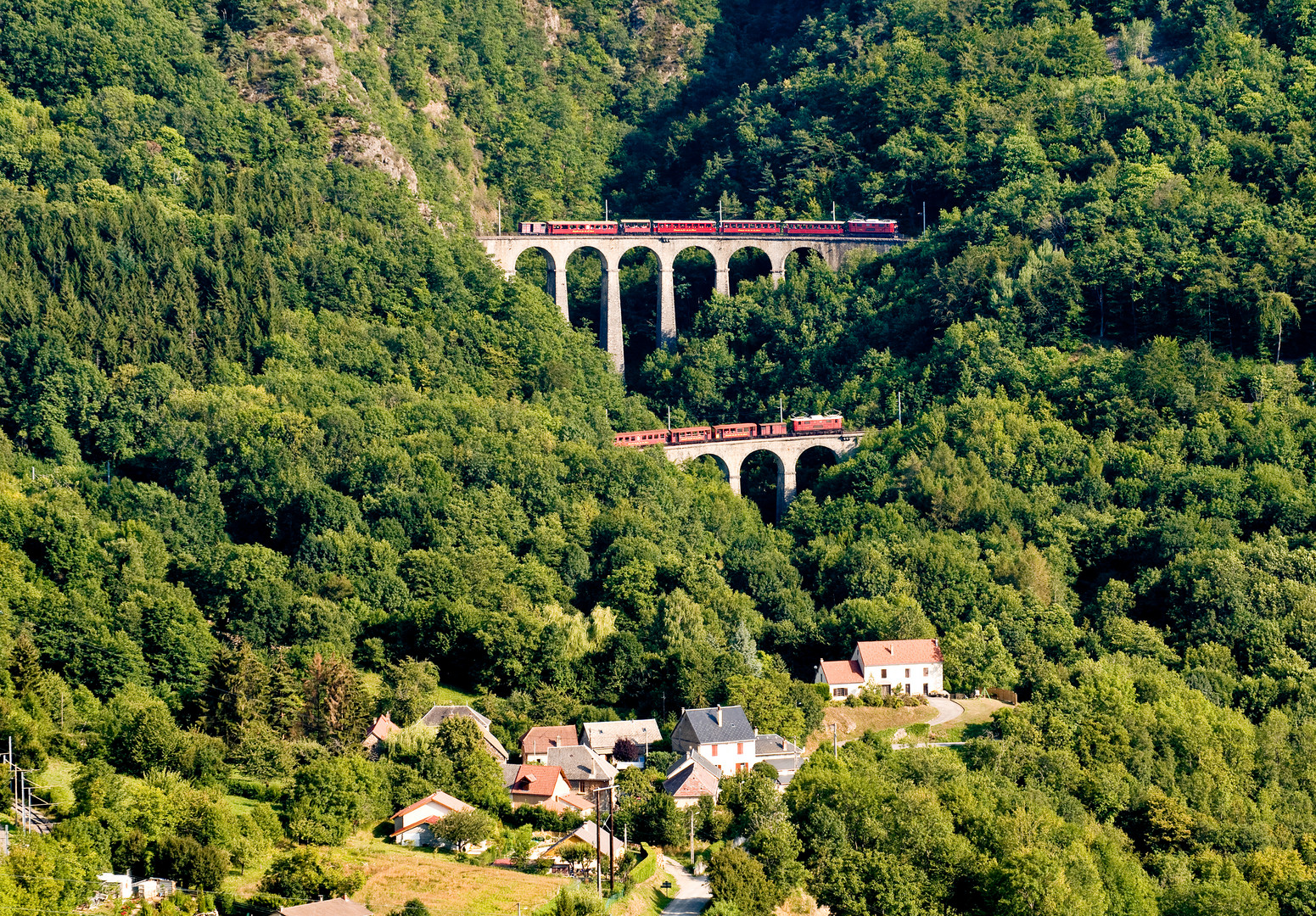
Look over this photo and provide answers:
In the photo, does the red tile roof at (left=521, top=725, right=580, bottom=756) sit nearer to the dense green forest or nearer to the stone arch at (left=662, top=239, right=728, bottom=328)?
the dense green forest

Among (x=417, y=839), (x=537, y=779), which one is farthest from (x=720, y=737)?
(x=417, y=839)

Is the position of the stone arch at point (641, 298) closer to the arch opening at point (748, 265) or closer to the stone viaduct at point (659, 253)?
the stone viaduct at point (659, 253)

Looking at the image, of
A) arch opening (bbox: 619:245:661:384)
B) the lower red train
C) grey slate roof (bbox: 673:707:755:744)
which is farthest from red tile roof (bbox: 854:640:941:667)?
arch opening (bbox: 619:245:661:384)

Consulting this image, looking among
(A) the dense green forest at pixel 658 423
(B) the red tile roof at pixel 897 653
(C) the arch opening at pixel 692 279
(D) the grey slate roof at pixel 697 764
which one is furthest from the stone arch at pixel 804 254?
(D) the grey slate roof at pixel 697 764

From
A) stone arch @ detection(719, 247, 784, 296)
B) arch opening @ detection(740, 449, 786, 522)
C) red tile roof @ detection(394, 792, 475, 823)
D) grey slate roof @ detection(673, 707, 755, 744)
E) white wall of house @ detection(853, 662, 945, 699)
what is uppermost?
stone arch @ detection(719, 247, 784, 296)

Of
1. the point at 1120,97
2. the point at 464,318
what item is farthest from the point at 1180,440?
the point at 464,318

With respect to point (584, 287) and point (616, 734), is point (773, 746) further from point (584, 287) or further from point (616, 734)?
point (584, 287)
